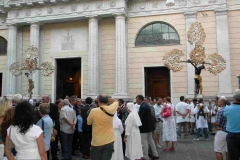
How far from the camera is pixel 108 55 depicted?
18750 mm

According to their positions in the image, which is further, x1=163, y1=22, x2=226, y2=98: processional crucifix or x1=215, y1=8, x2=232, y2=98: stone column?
x1=215, y1=8, x2=232, y2=98: stone column

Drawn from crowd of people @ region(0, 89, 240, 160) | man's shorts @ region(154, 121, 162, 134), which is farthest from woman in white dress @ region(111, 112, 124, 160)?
man's shorts @ region(154, 121, 162, 134)

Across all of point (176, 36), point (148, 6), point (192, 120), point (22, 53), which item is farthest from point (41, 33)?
point (192, 120)

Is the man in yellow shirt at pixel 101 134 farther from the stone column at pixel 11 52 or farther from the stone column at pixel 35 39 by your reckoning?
the stone column at pixel 11 52

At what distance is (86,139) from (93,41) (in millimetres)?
10617

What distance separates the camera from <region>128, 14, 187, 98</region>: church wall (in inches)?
695

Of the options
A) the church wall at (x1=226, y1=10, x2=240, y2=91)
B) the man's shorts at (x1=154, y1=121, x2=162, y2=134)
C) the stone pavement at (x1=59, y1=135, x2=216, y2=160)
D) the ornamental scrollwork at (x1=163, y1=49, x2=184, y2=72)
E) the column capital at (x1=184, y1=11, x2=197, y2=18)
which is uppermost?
the column capital at (x1=184, y1=11, x2=197, y2=18)

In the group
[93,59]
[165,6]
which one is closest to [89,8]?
[93,59]

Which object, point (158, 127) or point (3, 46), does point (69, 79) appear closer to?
point (3, 46)

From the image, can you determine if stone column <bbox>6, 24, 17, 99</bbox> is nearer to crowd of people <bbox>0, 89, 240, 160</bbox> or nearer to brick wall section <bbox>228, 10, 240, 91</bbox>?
crowd of people <bbox>0, 89, 240, 160</bbox>

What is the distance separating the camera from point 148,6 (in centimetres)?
1836

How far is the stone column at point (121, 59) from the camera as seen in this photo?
57.1ft

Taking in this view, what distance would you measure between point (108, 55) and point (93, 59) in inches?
50.8

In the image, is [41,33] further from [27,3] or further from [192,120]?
[192,120]
